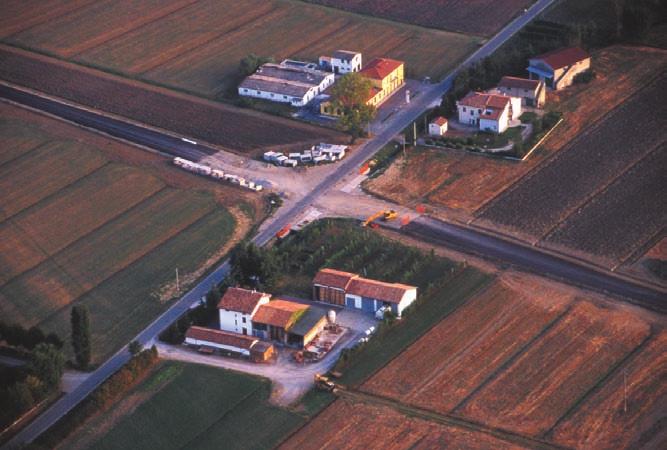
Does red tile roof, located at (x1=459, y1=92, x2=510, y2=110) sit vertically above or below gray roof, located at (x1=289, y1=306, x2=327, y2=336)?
above

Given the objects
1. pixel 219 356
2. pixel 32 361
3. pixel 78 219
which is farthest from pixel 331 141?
pixel 32 361

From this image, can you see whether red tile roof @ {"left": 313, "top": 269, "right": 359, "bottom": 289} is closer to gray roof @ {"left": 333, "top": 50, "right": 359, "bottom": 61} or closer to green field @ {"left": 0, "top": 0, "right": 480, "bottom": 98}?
green field @ {"left": 0, "top": 0, "right": 480, "bottom": 98}

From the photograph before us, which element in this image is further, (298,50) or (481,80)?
(298,50)

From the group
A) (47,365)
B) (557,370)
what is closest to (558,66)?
(557,370)

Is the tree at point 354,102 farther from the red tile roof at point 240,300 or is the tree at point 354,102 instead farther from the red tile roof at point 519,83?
the red tile roof at point 240,300

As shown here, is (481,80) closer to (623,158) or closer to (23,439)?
(623,158)

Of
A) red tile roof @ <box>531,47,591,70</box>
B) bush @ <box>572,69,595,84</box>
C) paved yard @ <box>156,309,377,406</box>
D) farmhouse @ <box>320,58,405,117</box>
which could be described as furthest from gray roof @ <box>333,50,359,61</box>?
paved yard @ <box>156,309,377,406</box>
